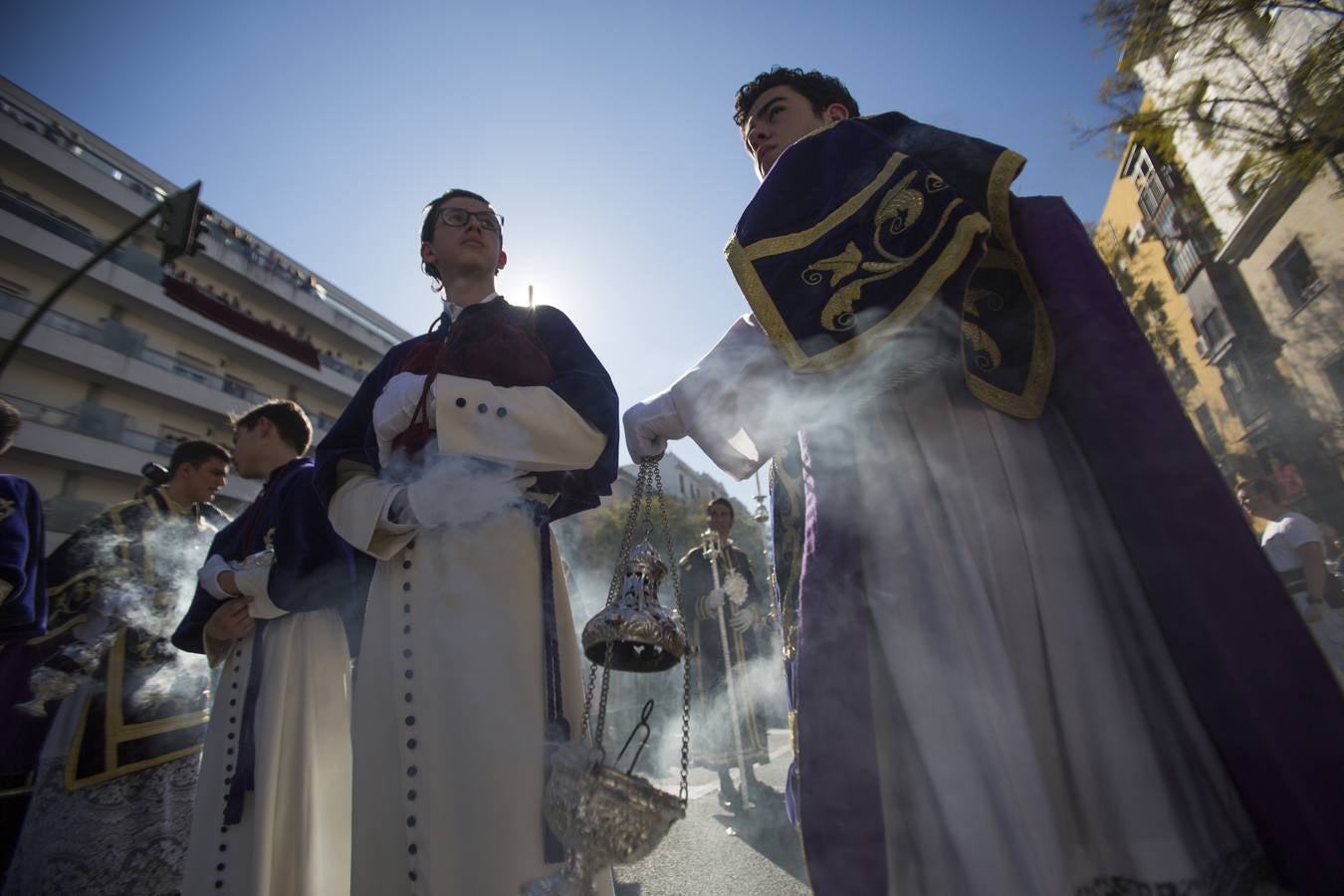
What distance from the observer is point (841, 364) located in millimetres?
1229

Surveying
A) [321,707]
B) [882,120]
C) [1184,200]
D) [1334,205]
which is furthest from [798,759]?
[1184,200]

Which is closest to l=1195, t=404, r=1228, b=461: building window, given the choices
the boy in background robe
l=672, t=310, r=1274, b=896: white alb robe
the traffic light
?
l=672, t=310, r=1274, b=896: white alb robe

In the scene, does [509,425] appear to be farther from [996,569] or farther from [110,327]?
[110,327]

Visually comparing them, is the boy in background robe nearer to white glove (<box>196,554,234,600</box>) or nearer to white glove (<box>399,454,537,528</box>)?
white glove (<box>196,554,234,600</box>)

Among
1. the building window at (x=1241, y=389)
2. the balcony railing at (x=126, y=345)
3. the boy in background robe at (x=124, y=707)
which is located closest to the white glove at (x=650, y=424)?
the boy in background robe at (x=124, y=707)

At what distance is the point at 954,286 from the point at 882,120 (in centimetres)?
56

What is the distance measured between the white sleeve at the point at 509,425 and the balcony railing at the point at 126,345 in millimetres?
21876

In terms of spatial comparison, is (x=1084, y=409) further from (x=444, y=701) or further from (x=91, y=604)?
(x=91, y=604)

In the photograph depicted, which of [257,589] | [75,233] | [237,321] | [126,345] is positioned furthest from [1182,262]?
[75,233]

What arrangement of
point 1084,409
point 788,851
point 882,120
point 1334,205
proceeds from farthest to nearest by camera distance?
point 1334,205, point 788,851, point 882,120, point 1084,409

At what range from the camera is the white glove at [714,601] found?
6168 millimetres

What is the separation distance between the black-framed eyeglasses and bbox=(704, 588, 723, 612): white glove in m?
4.53

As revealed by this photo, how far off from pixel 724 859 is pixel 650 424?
290 centimetres

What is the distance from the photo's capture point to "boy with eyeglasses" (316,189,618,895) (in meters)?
1.50
